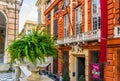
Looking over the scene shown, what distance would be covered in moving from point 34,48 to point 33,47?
29 millimetres

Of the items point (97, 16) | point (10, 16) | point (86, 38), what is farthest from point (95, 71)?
point (10, 16)

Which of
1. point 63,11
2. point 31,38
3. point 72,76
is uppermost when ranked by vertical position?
point 63,11

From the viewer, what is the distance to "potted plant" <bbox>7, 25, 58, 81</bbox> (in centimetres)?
421

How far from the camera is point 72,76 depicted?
1420 centimetres

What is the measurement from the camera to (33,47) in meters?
4.31

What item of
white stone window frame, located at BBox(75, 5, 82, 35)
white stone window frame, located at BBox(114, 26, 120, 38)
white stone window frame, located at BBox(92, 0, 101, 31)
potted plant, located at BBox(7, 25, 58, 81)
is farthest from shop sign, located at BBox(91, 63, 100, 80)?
potted plant, located at BBox(7, 25, 58, 81)

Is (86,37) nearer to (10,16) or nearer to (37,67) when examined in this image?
(37,67)

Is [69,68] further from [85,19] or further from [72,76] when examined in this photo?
[85,19]

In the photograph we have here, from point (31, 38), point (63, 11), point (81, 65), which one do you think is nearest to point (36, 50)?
point (31, 38)

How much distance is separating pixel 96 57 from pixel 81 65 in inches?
122

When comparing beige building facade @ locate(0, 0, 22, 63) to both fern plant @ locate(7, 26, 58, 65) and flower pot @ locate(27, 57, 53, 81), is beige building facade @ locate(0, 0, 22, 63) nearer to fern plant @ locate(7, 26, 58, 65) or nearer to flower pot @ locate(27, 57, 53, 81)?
fern plant @ locate(7, 26, 58, 65)

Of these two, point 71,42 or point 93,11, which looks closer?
point 93,11

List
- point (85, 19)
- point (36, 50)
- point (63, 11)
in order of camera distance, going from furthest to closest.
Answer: point (63, 11) → point (85, 19) → point (36, 50)

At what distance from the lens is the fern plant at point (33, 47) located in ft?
13.9
